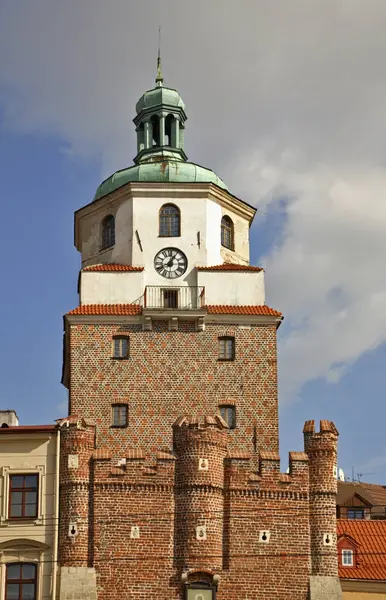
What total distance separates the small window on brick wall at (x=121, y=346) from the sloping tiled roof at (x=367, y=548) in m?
13.0

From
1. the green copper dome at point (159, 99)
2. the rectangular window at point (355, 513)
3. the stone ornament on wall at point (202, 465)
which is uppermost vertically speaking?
the green copper dome at point (159, 99)

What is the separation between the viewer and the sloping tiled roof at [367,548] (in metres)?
50.3

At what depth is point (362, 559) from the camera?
5150cm

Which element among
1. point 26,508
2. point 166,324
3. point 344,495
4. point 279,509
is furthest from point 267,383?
point 344,495

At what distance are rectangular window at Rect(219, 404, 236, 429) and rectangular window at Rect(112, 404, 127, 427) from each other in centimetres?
406

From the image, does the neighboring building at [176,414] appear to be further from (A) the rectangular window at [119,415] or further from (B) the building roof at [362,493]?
(B) the building roof at [362,493]

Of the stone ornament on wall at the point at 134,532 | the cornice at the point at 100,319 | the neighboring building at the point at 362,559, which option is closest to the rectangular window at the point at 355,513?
the neighboring building at the point at 362,559

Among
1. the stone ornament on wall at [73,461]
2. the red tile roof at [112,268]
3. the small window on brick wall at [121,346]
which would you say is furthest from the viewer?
the red tile roof at [112,268]

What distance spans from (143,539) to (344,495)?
112 feet

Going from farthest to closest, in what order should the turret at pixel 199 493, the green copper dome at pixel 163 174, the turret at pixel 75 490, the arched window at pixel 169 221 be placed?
the green copper dome at pixel 163 174, the arched window at pixel 169 221, the turret at pixel 199 493, the turret at pixel 75 490

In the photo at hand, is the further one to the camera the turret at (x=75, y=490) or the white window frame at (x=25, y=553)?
the turret at (x=75, y=490)

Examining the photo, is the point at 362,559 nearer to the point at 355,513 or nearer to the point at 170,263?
the point at 170,263

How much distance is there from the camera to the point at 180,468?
1684 inches

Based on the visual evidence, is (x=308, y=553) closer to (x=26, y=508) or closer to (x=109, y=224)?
(x=26, y=508)
